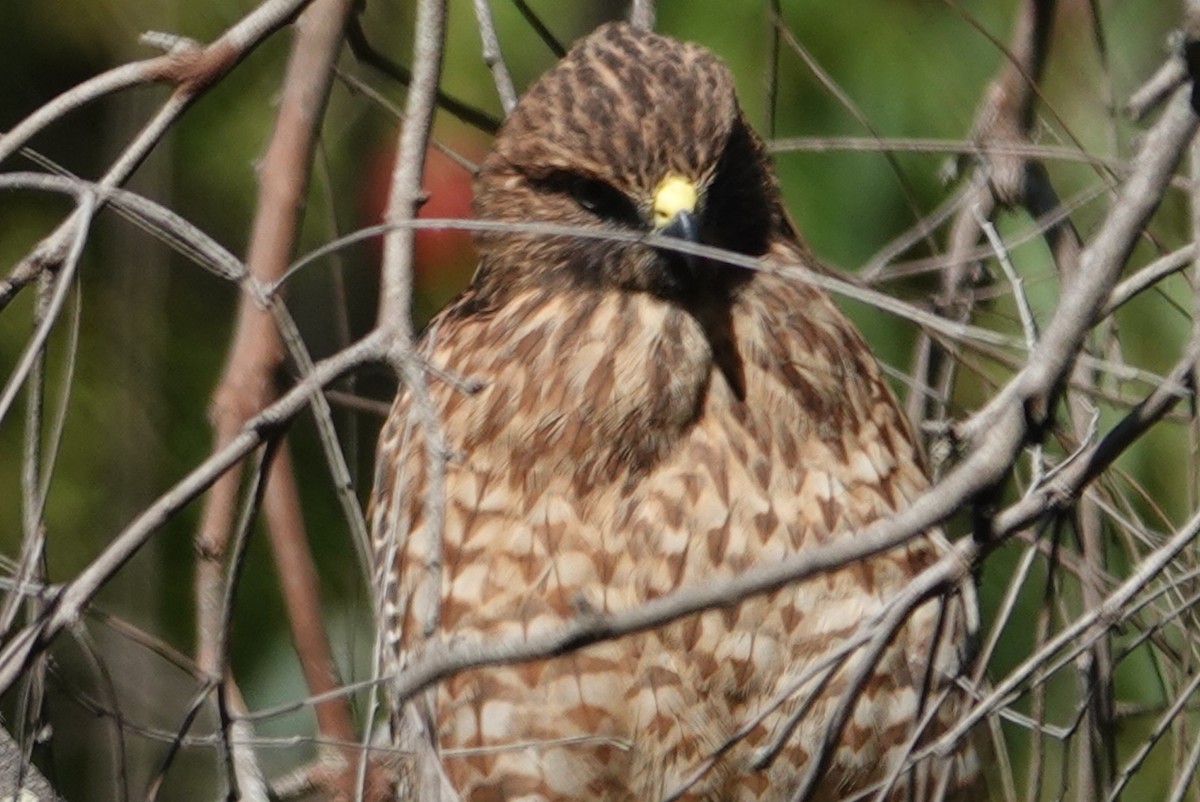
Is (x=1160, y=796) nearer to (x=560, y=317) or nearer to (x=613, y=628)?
(x=560, y=317)

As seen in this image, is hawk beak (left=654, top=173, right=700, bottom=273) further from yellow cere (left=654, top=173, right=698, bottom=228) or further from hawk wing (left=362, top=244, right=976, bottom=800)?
hawk wing (left=362, top=244, right=976, bottom=800)

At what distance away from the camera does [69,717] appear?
4.85m

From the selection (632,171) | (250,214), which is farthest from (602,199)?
(250,214)

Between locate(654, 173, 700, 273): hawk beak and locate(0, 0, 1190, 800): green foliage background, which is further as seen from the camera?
locate(0, 0, 1190, 800): green foliage background

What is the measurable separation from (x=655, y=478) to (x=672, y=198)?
37 centimetres

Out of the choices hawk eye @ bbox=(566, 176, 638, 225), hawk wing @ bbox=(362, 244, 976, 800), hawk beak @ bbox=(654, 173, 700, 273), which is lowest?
hawk wing @ bbox=(362, 244, 976, 800)

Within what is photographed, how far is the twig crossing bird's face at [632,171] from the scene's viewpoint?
2777 millimetres

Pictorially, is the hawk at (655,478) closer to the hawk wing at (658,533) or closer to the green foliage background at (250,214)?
the hawk wing at (658,533)

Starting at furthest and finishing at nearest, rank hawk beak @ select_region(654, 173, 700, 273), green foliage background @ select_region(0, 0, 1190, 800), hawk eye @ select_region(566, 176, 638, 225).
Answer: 1. green foliage background @ select_region(0, 0, 1190, 800)
2. hawk eye @ select_region(566, 176, 638, 225)
3. hawk beak @ select_region(654, 173, 700, 273)

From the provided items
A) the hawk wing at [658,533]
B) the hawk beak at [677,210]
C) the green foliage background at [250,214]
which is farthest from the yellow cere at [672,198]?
the green foliage background at [250,214]

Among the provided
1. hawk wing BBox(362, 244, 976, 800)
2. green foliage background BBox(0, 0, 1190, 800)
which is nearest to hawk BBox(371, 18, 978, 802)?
hawk wing BBox(362, 244, 976, 800)

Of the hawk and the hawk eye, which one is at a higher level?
the hawk eye

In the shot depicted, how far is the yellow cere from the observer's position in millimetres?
2719

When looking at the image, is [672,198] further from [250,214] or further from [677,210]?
[250,214]
